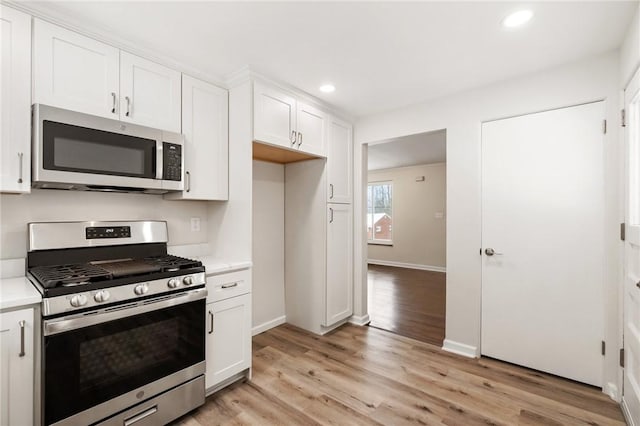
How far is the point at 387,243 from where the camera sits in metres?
7.86

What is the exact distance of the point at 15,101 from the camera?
1619 mm

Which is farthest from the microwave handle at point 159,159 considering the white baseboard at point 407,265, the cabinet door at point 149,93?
the white baseboard at point 407,265

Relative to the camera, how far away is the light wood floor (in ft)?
6.33

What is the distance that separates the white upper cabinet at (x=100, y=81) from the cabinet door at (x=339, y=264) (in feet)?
5.87

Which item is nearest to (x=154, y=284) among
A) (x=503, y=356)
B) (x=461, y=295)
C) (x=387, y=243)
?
(x=461, y=295)

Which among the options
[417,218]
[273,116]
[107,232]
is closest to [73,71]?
[107,232]

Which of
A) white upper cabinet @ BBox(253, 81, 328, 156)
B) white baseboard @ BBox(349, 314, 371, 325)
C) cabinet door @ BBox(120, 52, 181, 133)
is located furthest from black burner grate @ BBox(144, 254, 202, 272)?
white baseboard @ BBox(349, 314, 371, 325)

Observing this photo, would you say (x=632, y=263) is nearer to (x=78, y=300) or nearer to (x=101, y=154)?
(x=78, y=300)

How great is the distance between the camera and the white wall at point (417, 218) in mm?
6926

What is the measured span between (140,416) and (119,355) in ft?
1.27

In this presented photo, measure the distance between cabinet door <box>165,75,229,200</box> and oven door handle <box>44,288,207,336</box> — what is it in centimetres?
78

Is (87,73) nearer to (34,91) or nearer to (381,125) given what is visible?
(34,91)

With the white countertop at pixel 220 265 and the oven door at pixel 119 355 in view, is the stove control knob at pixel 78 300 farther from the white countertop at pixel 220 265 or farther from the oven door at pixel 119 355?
the white countertop at pixel 220 265

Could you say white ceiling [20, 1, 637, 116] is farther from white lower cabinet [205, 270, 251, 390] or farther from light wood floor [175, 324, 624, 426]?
light wood floor [175, 324, 624, 426]
